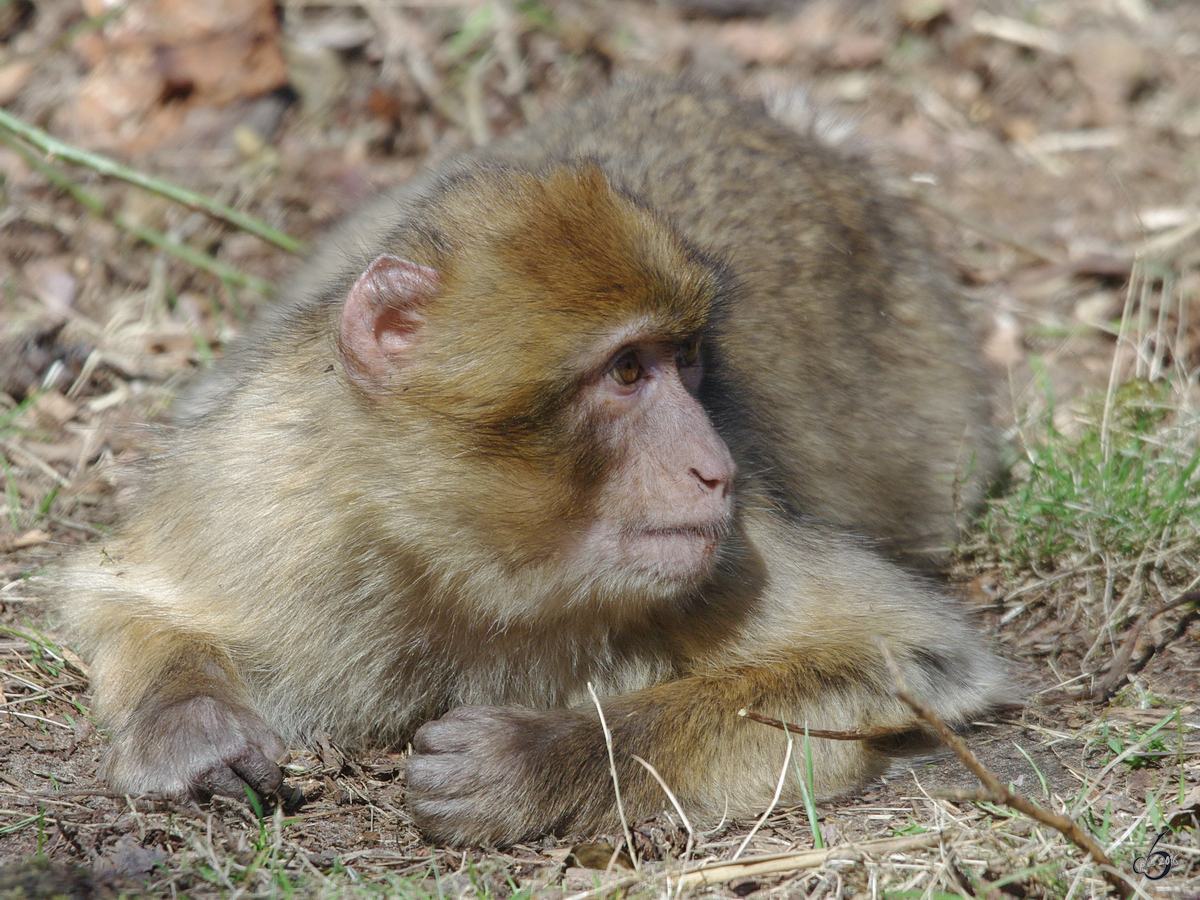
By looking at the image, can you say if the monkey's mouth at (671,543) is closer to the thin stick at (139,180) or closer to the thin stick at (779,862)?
the thin stick at (779,862)

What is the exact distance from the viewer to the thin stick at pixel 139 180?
5.85m

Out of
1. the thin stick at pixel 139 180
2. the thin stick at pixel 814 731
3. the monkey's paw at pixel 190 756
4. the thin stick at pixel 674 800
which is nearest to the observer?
the thin stick at pixel 674 800

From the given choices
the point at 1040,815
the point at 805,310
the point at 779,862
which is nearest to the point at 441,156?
the point at 805,310

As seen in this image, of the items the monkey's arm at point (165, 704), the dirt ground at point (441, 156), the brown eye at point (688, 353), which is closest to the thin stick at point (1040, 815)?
the dirt ground at point (441, 156)

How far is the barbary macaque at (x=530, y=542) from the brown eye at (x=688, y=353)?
0.5 inches

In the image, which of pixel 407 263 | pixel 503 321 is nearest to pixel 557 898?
pixel 503 321

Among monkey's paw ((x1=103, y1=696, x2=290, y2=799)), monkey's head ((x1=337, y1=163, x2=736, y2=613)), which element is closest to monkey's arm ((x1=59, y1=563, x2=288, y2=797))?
monkey's paw ((x1=103, y1=696, x2=290, y2=799))

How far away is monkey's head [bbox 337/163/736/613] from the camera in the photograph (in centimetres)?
327

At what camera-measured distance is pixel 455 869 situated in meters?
3.28

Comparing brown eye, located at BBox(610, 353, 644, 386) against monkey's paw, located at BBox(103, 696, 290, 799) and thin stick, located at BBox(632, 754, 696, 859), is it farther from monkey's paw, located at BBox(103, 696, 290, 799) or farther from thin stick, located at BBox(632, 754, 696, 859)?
monkey's paw, located at BBox(103, 696, 290, 799)

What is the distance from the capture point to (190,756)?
3457 mm

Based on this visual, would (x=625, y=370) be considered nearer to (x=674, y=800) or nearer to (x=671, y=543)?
(x=671, y=543)

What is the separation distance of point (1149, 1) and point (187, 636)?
8.36 metres

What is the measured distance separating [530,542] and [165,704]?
116cm
